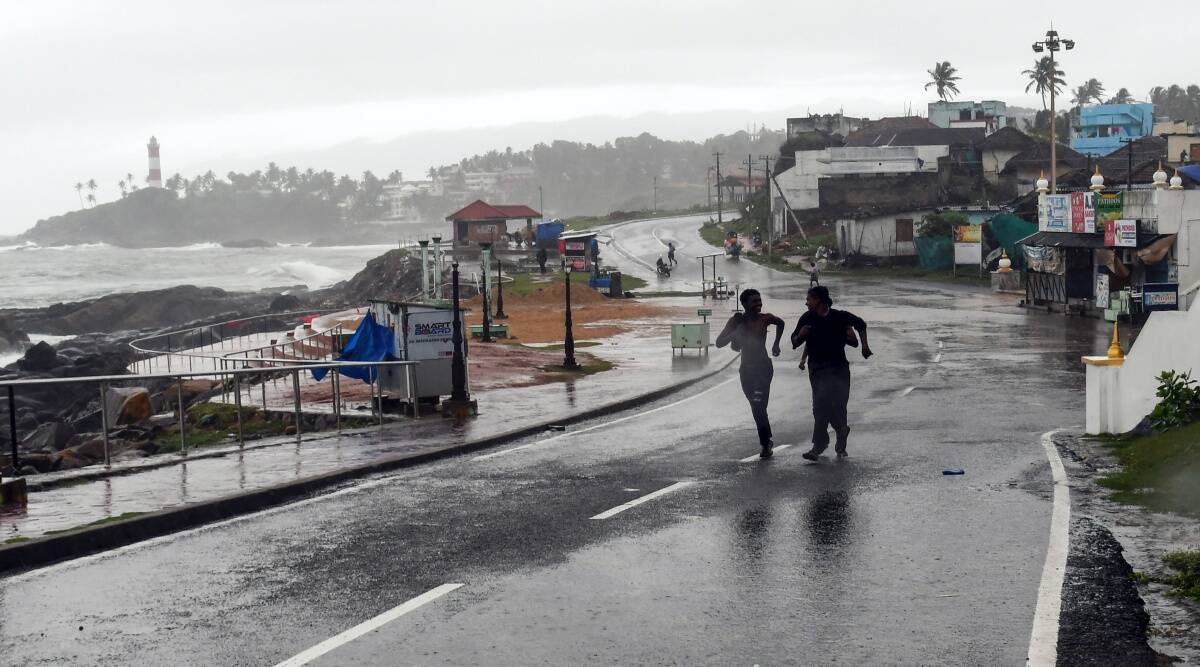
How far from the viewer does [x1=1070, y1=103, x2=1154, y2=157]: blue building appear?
11794 cm

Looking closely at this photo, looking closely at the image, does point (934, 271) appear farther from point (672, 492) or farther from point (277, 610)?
point (277, 610)

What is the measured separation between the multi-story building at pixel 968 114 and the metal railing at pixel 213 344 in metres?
80.2

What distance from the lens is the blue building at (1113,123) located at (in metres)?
118

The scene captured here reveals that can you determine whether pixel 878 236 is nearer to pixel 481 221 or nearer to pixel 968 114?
pixel 481 221

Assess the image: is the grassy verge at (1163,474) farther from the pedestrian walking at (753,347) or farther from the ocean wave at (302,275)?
the ocean wave at (302,275)

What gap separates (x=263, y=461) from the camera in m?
15.6

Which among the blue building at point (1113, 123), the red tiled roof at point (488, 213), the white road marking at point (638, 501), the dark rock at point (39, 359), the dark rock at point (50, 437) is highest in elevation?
the blue building at point (1113, 123)

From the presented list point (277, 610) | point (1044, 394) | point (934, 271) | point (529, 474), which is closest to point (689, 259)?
point (934, 271)

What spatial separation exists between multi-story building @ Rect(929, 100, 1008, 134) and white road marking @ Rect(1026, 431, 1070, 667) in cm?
11414

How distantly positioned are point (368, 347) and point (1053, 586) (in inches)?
685

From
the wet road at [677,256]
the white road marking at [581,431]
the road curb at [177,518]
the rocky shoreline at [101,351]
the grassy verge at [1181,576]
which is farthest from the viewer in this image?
the wet road at [677,256]

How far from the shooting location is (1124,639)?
7195 millimetres

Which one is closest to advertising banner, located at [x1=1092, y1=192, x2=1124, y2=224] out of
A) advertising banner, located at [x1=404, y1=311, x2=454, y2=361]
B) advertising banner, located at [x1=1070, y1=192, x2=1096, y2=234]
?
advertising banner, located at [x1=1070, y1=192, x2=1096, y2=234]

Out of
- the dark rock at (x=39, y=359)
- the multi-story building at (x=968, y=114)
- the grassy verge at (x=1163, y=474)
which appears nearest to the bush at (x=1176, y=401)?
the grassy verge at (x=1163, y=474)
